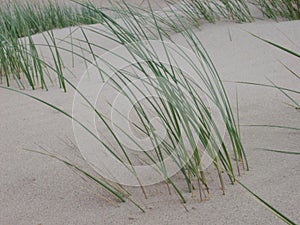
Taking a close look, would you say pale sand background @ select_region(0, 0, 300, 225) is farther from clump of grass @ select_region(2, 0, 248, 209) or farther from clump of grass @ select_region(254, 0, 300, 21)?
clump of grass @ select_region(254, 0, 300, 21)

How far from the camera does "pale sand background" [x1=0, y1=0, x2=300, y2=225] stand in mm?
979

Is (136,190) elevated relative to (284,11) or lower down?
elevated

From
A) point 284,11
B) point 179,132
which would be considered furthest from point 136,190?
point 284,11

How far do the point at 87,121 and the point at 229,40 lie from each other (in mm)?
1383

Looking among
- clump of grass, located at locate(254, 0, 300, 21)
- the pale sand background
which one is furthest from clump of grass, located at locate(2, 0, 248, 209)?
clump of grass, located at locate(254, 0, 300, 21)

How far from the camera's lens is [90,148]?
1.41 meters

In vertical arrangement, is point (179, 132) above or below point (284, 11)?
above

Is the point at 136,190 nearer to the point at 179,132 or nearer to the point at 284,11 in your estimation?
the point at 179,132

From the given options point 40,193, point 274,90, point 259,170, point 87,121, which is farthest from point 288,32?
point 40,193

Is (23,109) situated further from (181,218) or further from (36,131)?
(181,218)

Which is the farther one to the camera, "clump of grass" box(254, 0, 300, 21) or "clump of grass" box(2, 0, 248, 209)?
"clump of grass" box(254, 0, 300, 21)

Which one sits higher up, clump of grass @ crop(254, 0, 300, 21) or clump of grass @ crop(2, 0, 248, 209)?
clump of grass @ crop(2, 0, 248, 209)

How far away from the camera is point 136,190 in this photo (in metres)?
1.12

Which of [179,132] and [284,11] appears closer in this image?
[179,132]
